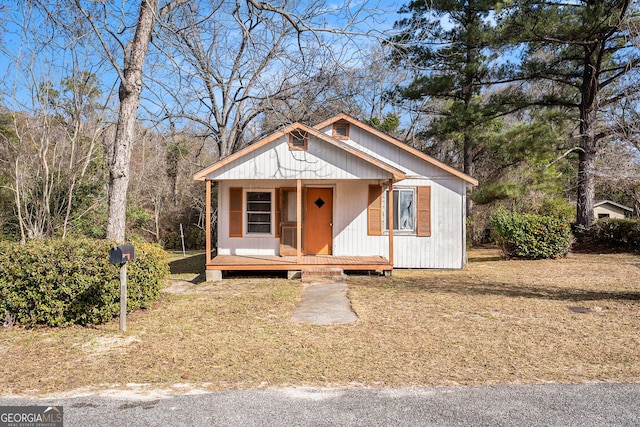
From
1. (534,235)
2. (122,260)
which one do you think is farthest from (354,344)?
(534,235)

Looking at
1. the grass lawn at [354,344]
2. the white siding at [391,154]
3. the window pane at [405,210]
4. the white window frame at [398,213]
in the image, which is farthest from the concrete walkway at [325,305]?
the white siding at [391,154]

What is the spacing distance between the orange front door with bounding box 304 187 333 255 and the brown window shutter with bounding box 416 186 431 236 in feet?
8.11

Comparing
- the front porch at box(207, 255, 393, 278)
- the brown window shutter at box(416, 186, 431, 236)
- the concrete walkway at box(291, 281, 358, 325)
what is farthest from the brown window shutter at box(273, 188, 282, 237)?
the brown window shutter at box(416, 186, 431, 236)

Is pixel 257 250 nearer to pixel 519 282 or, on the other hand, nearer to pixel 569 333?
pixel 519 282

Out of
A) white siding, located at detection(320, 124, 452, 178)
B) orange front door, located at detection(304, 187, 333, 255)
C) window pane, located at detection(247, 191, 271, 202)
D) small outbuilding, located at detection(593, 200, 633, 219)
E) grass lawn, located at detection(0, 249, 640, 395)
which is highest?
white siding, located at detection(320, 124, 452, 178)

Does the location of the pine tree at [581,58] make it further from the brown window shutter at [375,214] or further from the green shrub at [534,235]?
the brown window shutter at [375,214]

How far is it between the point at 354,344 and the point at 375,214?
7.27 metres

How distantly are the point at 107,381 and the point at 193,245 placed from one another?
19.0m

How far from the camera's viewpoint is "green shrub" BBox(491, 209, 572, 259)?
14711 mm

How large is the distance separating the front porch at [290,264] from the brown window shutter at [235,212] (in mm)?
872

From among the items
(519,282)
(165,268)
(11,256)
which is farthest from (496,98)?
(11,256)

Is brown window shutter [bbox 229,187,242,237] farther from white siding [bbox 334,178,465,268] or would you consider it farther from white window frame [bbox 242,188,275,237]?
white siding [bbox 334,178,465,268]

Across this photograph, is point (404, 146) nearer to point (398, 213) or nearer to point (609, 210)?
point (398, 213)

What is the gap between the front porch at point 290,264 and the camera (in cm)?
1085
